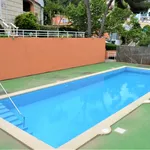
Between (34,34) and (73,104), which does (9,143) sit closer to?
(73,104)

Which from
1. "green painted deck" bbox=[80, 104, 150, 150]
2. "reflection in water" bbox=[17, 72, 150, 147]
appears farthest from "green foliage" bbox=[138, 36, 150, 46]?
"green painted deck" bbox=[80, 104, 150, 150]

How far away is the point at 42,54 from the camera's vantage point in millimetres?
10672

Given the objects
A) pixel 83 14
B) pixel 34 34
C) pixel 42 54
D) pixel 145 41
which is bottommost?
pixel 42 54

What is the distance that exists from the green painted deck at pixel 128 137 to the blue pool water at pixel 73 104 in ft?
3.54

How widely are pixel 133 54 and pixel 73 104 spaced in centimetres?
912

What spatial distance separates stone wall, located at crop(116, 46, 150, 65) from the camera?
14395 mm

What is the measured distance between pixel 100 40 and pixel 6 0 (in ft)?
23.9

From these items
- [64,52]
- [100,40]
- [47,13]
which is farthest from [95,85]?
[47,13]

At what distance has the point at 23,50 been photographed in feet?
31.9

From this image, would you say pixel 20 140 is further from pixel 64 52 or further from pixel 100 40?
pixel 100 40

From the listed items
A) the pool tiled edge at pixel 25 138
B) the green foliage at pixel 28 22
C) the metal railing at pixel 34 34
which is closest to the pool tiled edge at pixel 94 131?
the pool tiled edge at pixel 25 138

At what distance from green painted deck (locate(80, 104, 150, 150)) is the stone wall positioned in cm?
1018

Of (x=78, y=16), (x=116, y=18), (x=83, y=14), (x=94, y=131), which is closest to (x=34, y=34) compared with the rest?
(x=78, y=16)

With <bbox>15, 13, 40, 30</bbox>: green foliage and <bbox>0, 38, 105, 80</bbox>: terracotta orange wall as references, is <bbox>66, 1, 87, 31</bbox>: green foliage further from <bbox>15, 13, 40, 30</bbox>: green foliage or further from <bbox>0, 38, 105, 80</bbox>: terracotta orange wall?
<bbox>15, 13, 40, 30</bbox>: green foliage
